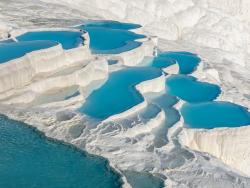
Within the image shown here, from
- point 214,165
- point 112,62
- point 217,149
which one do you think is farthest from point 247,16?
point 214,165

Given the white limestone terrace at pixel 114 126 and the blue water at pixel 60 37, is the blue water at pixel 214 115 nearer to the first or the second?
the white limestone terrace at pixel 114 126

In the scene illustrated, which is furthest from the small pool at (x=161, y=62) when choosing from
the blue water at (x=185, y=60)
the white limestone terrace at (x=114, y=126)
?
the blue water at (x=185, y=60)

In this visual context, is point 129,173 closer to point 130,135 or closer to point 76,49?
point 130,135

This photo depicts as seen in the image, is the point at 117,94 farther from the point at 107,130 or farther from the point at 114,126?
the point at 107,130

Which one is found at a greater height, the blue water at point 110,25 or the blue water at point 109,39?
the blue water at point 109,39

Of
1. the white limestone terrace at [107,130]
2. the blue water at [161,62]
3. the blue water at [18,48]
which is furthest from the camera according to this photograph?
the blue water at [161,62]

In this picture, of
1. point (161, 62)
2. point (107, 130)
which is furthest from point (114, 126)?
point (161, 62)
